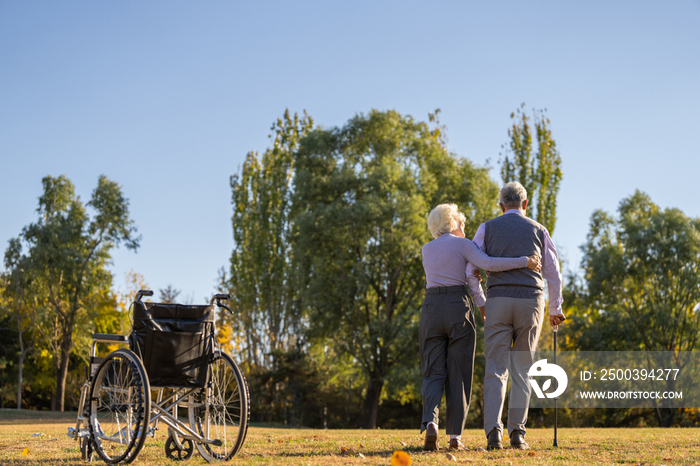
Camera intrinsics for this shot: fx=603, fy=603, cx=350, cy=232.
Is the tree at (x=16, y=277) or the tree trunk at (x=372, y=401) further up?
the tree at (x=16, y=277)

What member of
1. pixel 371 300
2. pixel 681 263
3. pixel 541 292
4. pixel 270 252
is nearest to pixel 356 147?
pixel 371 300

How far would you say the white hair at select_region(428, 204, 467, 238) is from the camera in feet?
15.8

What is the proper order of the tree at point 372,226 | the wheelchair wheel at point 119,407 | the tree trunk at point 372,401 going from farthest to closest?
the tree trunk at point 372,401 < the tree at point 372,226 < the wheelchair wheel at point 119,407

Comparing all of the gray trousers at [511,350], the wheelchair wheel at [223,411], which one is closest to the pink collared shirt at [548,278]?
the gray trousers at [511,350]

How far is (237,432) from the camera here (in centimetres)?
381

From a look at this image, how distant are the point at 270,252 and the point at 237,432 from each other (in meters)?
24.8

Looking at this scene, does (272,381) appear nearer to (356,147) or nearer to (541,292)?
(356,147)

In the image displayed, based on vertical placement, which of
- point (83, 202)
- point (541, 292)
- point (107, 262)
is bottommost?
point (541, 292)

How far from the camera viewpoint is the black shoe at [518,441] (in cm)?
444

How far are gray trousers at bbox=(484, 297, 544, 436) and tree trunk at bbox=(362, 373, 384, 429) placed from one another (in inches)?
664

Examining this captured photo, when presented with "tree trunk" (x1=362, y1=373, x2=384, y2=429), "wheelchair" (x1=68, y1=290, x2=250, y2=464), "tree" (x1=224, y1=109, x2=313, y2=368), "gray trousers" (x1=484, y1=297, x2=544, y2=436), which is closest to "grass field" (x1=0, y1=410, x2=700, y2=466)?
"wheelchair" (x1=68, y1=290, x2=250, y2=464)

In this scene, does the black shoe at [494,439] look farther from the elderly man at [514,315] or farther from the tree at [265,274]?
the tree at [265,274]

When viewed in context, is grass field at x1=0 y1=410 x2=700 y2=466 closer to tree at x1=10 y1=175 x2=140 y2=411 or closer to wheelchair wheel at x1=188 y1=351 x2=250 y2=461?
wheelchair wheel at x1=188 y1=351 x2=250 y2=461

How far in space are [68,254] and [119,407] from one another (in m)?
19.9
